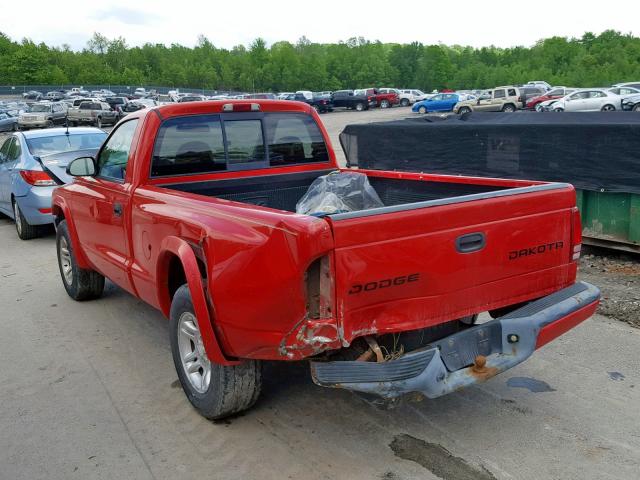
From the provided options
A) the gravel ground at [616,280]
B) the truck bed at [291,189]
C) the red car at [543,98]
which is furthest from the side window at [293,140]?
the red car at [543,98]

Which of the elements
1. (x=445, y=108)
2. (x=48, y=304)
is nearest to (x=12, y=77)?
(x=445, y=108)

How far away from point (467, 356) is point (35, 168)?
8.51 meters

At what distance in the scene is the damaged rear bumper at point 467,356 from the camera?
3143 mm

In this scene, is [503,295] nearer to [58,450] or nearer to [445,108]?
[58,450]

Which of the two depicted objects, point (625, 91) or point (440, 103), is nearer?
point (625, 91)

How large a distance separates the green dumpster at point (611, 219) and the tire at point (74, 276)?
5.66 metres

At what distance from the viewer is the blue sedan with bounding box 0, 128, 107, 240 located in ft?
31.9

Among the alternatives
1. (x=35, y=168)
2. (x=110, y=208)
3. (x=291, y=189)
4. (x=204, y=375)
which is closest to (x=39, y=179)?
(x=35, y=168)

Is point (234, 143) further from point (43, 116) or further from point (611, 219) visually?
point (43, 116)

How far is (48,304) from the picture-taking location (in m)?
6.70

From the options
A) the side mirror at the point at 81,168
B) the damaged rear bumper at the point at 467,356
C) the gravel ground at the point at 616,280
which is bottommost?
the gravel ground at the point at 616,280

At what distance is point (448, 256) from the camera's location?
3354mm

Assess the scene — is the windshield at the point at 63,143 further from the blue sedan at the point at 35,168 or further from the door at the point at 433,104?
the door at the point at 433,104

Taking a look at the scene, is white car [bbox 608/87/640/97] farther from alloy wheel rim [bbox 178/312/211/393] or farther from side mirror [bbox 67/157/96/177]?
alloy wheel rim [bbox 178/312/211/393]
